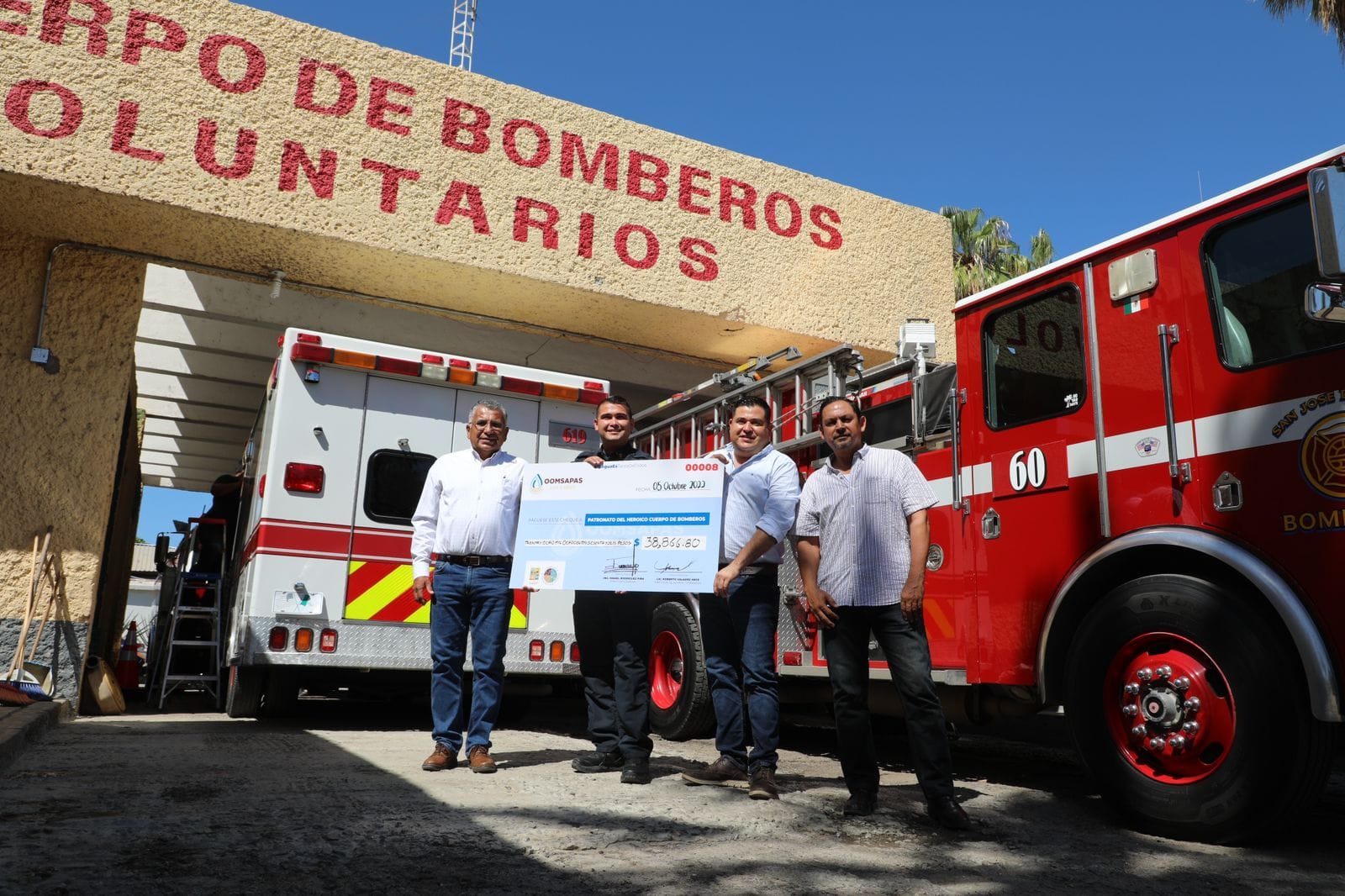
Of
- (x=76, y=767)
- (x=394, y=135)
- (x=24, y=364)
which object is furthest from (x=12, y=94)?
(x=76, y=767)

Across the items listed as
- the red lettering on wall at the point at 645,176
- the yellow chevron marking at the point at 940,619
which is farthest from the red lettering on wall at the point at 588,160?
the yellow chevron marking at the point at 940,619

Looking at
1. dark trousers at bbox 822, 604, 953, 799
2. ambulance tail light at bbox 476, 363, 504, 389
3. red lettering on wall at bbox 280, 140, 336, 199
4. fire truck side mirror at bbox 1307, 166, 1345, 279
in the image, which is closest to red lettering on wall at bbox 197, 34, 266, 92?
red lettering on wall at bbox 280, 140, 336, 199

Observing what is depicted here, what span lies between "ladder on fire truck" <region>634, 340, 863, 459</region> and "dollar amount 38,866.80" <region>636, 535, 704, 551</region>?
1.48m

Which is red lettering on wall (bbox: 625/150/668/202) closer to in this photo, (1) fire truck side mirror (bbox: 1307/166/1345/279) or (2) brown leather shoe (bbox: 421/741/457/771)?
(2) brown leather shoe (bbox: 421/741/457/771)

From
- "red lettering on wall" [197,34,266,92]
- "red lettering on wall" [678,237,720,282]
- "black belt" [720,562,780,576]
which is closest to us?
"black belt" [720,562,780,576]

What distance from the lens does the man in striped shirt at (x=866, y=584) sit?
4289 millimetres

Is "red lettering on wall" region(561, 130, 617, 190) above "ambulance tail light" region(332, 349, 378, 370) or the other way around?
above

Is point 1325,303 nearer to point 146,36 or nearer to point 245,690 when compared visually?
point 245,690

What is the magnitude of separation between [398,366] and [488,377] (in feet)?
2.23

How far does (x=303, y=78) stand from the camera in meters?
8.75

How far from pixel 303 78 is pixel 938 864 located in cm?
810

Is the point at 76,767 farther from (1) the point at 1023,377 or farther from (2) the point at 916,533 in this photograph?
(1) the point at 1023,377

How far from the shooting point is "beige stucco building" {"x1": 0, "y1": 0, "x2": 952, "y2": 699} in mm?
7918

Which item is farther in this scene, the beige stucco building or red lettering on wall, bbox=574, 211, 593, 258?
red lettering on wall, bbox=574, 211, 593, 258
